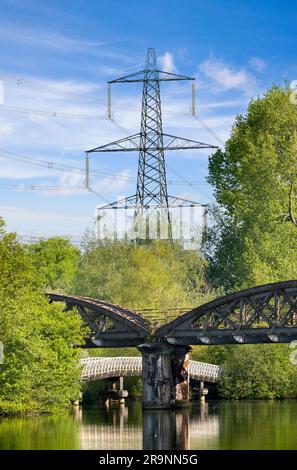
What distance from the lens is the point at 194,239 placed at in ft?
391

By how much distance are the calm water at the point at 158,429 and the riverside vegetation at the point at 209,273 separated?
3224 millimetres

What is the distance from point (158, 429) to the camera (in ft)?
200

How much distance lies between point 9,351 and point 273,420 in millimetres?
14709

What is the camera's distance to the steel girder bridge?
71.9 meters

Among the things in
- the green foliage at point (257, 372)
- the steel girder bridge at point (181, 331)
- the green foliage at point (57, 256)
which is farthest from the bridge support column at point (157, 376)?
the green foliage at point (57, 256)

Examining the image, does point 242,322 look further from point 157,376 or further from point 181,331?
point 157,376

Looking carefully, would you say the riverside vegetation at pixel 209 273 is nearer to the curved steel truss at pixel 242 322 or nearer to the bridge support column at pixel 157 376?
the bridge support column at pixel 157 376

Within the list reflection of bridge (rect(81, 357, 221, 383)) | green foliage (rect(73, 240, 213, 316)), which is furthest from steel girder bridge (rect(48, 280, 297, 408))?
green foliage (rect(73, 240, 213, 316))

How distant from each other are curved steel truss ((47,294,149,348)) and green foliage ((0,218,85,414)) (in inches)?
214

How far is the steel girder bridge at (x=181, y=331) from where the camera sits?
7194 centimetres

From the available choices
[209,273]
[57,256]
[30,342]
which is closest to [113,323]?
[30,342]

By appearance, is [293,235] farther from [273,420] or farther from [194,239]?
[273,420]

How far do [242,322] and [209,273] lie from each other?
42156mm
